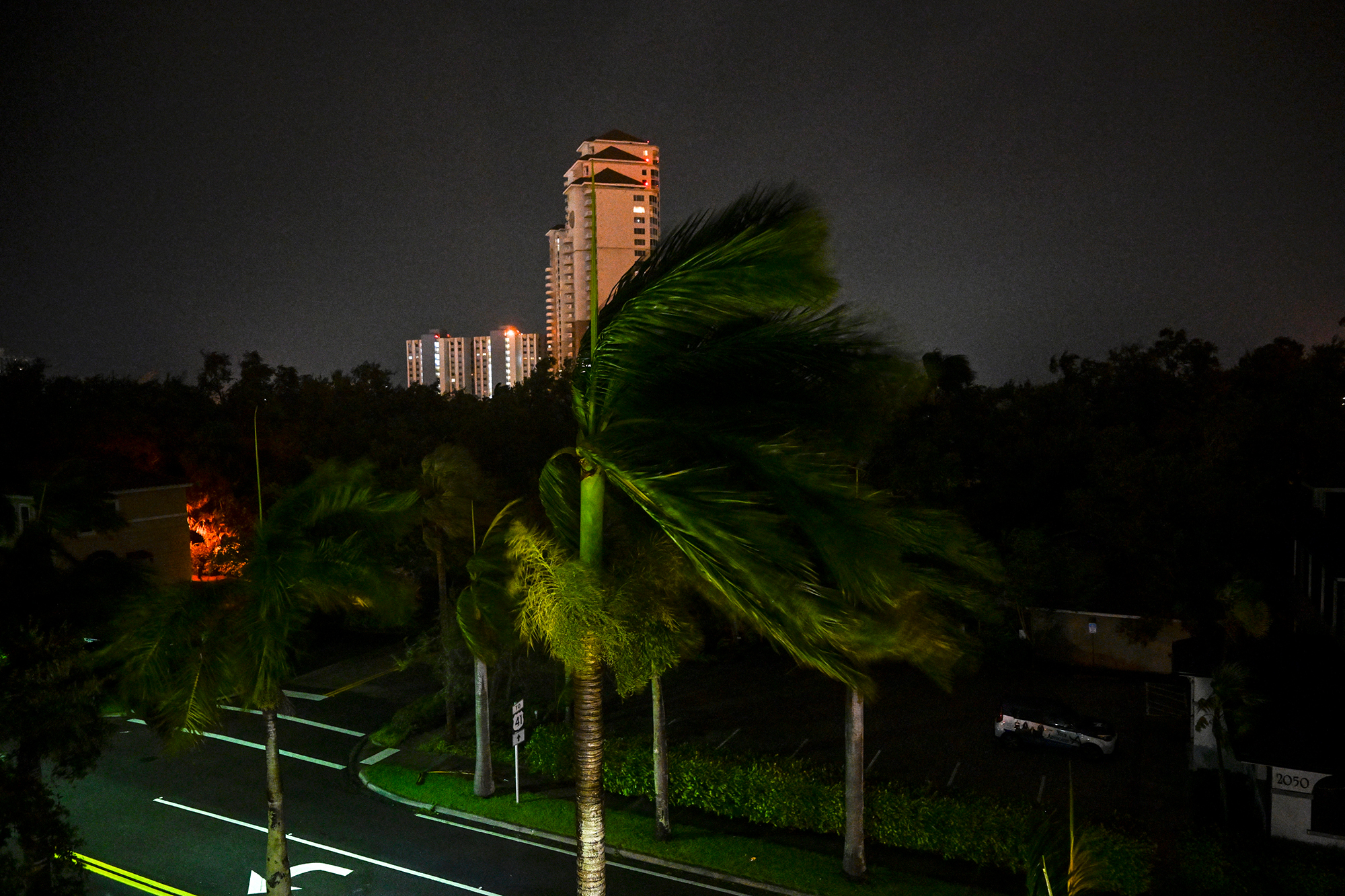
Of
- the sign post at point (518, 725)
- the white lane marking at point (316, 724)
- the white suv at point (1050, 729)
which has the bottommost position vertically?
the white lane marking at point (316, 724)

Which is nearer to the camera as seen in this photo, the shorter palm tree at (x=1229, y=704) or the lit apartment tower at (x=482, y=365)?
the shorter palm tree at (x=1229, y=704)

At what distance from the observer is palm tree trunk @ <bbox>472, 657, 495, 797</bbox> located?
1504 cm

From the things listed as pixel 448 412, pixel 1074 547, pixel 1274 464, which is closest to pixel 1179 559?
pixel 1074 547

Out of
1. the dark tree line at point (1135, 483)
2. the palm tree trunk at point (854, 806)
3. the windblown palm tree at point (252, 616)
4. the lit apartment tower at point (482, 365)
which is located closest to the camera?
the windblown palm tree at point (252, 616)

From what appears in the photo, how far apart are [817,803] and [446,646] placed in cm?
733

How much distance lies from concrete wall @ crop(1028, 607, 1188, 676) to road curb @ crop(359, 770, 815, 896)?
15121 mm

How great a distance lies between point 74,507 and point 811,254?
34.4ft

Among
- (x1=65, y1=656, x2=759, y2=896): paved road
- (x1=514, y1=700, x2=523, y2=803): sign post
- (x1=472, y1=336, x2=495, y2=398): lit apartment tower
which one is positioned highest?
(x1=472, y1=336, x2=495, y2=398): lit apartment tower

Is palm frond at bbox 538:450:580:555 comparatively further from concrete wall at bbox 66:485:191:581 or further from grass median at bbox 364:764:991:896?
concrete wall at bbox 66:485:191:581

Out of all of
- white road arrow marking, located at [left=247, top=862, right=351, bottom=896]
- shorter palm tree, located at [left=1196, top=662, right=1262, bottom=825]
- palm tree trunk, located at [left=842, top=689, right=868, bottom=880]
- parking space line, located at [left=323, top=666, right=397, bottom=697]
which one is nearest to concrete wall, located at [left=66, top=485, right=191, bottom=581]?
parking space line, located at [left=323, top=666, right=397, bottom=697]

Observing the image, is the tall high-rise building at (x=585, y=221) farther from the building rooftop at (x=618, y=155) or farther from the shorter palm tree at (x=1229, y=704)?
the shorter palm tree at (x=1229, y=704)

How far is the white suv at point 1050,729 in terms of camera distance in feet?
56.1

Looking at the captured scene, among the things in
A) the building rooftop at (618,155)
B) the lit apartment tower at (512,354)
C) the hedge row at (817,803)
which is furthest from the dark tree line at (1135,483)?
the lit apartment tower at (512,354)

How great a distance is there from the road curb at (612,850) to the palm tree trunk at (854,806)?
0.78 m
